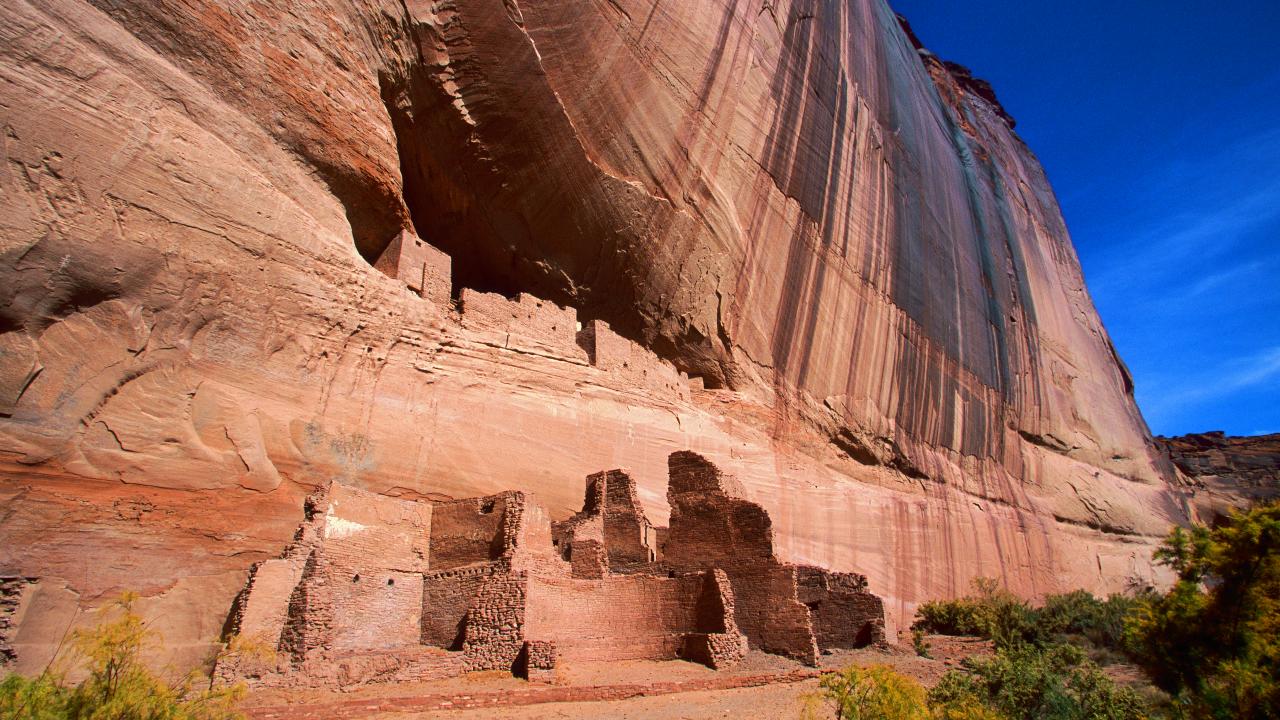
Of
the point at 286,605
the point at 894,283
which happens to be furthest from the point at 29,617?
the point at 894,283

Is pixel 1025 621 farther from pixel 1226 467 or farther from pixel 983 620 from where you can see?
pixel 1226 467

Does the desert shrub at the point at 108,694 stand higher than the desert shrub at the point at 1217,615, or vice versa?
the desert shrub at the point at 1217,615

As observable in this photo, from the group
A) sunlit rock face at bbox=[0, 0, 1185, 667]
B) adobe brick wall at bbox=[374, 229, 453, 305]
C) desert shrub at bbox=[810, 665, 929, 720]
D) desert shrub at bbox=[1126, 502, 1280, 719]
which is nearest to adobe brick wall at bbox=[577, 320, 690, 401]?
sunlit rock face at bbox=[0, 0, 1185, 667]

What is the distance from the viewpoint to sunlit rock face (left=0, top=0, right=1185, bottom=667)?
9.72m

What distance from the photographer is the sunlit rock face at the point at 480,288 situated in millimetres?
9719

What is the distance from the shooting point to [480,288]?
20.3m

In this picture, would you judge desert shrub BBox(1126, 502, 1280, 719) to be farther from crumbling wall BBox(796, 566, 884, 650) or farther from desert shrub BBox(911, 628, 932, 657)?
crumbling wall BBox(796, 566, 884, 650)

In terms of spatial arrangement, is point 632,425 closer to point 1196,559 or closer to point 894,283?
point 1196,559

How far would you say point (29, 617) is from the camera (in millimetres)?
8406

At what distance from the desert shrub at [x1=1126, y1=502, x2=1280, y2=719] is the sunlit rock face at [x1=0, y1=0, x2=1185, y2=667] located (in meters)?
8.35

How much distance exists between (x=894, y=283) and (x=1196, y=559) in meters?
15.2

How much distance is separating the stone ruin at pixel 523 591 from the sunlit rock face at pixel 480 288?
0.80 meters

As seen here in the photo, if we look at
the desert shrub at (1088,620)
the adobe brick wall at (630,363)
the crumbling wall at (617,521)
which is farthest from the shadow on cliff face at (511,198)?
the desert shrub at (1088,620)

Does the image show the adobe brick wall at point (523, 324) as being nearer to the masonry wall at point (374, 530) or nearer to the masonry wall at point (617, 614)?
the masonry wall at point (374, 530)
